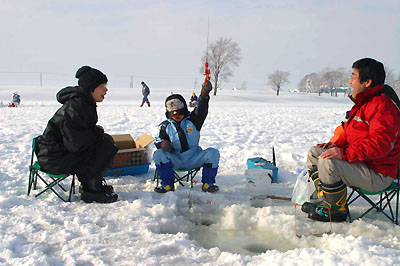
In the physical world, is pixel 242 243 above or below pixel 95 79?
below

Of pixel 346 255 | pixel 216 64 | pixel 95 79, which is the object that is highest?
pixel 216 64

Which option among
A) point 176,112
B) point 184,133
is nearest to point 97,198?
point 184,133

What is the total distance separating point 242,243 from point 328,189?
104 centimetres

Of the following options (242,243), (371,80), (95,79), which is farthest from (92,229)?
(371,80)

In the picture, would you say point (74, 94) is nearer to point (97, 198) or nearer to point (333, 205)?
point (97, 198)

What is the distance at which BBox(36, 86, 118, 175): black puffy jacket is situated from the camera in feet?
11.7

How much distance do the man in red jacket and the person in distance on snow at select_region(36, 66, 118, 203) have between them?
2390 millimetres

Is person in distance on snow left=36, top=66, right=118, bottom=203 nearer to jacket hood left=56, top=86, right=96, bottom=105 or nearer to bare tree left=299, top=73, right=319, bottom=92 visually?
jacket hood left=56, top=86, right=96, bottom=105

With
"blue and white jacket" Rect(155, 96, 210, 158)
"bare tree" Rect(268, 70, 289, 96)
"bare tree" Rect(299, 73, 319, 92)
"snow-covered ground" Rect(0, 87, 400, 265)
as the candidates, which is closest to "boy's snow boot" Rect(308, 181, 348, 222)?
"snow-covered ground" Rect(0, 87, 400, 265)

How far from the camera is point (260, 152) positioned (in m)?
6.41

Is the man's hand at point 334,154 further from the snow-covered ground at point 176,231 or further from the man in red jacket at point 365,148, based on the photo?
the snow-covered ground at point 176,231

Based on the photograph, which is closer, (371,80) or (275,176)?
(371,80)

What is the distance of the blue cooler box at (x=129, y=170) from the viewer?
4828 millimetres

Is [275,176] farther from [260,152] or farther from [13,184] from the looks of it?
[13,184]
